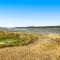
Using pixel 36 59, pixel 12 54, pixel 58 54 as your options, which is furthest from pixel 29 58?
pixel 58 54

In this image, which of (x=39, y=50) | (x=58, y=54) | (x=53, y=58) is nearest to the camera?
(x=53, y=58)

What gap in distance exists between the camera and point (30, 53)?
1505cm

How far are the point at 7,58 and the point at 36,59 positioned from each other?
1.93 m

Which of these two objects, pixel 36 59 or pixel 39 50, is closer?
pixel 36 59

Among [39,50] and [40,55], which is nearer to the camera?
[40,55]

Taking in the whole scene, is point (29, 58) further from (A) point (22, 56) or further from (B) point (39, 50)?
(B) point (39, 50)

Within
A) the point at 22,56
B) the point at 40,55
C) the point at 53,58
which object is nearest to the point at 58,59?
the point at 53,58

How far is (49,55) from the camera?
14.9 m

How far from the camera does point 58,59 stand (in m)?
14.4

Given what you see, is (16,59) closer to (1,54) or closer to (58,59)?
(1,54)

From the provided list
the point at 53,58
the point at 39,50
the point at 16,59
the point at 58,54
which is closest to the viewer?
the point at 16,59

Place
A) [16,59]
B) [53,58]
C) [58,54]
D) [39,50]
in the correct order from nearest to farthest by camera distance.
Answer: [16,59] < [53,58] < [58,54] < [39,50]

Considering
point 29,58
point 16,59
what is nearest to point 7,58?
point 16,59

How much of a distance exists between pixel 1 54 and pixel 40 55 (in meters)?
2.75
